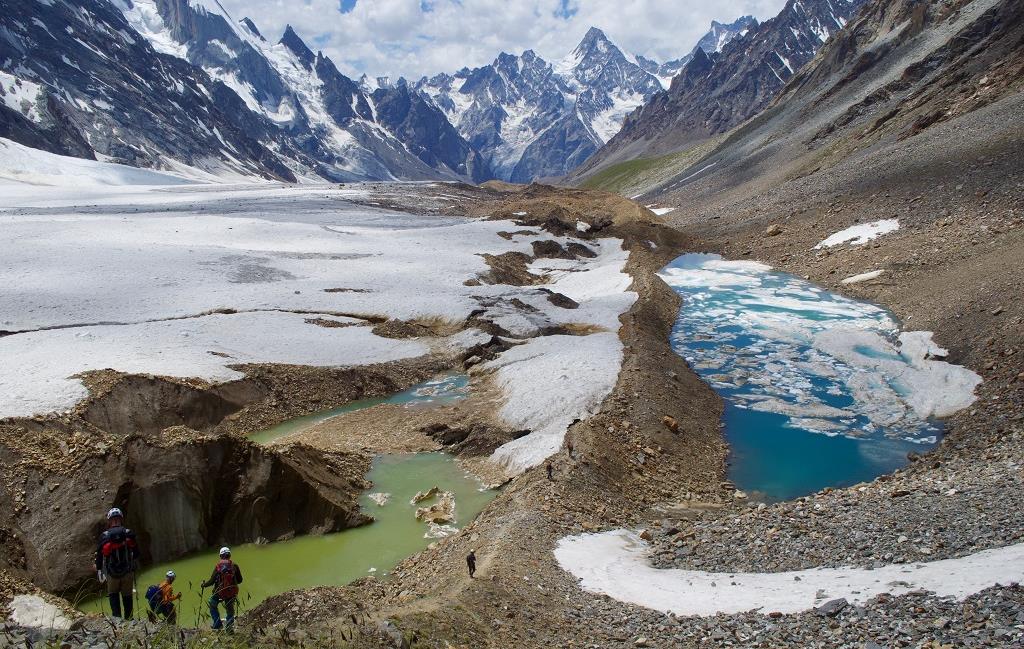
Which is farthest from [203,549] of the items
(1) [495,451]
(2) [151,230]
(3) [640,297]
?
(2) [151,230]

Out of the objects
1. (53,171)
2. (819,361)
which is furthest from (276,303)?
(53,171)

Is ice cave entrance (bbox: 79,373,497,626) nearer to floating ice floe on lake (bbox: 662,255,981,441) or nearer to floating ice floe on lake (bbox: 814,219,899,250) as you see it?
floating ice floe on lake (bbox: 662,255,981,441)

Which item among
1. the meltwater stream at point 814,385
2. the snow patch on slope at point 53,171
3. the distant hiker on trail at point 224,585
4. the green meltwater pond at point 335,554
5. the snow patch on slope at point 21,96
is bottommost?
the meltwater stream at point 814,385

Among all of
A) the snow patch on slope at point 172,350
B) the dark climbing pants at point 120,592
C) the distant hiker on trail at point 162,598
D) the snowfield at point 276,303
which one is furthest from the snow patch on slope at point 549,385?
the distant hiker on trail at point 162,598

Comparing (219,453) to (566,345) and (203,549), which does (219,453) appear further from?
(566,345)

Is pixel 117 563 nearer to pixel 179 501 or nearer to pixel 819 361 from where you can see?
pixel 179 501

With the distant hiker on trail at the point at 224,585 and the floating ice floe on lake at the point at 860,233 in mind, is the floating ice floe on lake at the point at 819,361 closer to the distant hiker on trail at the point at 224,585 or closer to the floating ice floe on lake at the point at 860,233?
the floating ice floe on lake at the point at 860,233
